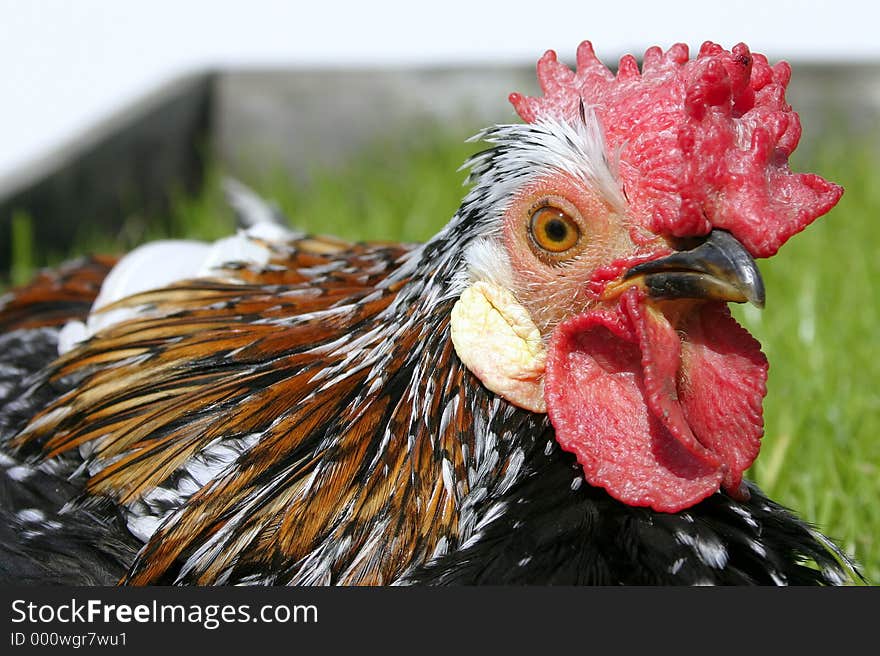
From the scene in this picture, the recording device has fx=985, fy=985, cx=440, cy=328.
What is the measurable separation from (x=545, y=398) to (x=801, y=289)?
280 centimetres

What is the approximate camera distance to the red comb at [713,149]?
1632 millimetres

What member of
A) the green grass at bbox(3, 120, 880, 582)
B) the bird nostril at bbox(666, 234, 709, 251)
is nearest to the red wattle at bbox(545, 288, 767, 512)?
the bird nostril at bbox(666, 234, 709, 251)

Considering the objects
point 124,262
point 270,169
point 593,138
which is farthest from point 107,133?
point 593,138

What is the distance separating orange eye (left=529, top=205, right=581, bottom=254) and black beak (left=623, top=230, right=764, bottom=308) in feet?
0.42

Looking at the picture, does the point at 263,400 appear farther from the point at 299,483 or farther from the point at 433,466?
the point at 433,466

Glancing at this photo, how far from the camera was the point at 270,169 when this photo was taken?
18.4 ft

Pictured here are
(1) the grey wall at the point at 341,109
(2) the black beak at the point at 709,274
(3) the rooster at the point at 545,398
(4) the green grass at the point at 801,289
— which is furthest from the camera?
(1) the grey wall at the point at 341,109

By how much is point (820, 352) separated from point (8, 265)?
345cm

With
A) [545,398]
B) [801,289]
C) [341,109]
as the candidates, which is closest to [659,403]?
[545,398]

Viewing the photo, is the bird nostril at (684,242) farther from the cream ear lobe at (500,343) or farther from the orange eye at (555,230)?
the cream ear lobe at (500,343)

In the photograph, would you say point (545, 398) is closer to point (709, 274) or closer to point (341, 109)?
point (709, 274)

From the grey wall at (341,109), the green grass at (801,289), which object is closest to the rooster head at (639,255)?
the green grass at (801,289)

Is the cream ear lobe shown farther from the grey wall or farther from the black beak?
the grey wall

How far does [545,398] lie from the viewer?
175 centimetres
